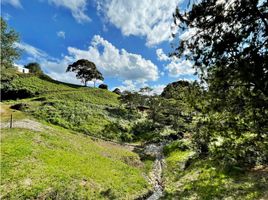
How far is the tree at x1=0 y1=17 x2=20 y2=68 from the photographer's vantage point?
51.4 m

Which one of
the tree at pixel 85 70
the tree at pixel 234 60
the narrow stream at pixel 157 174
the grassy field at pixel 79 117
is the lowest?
the narrow stream at pixel 157 174

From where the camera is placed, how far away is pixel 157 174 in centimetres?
2591

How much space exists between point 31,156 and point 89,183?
536 cm

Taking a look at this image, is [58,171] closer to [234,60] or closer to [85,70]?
[234,60]

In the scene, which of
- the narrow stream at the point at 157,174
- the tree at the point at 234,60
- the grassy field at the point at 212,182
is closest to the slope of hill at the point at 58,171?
the narrow stream at the point at 157,174

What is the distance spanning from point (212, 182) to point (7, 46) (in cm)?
4682

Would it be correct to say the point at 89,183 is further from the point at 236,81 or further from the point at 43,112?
the point at 43,112

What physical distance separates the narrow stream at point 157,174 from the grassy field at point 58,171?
36.4 inches

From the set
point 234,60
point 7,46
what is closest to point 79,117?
point 7,46

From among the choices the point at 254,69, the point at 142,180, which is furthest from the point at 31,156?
the point at 254,69

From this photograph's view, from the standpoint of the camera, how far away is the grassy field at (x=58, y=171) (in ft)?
55.7

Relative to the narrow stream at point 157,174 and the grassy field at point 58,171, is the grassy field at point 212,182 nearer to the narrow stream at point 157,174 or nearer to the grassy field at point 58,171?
the narrow stream at point 157,174

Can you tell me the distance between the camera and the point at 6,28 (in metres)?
52.3

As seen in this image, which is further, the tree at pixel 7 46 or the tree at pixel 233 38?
the tree at pixel 7 46
